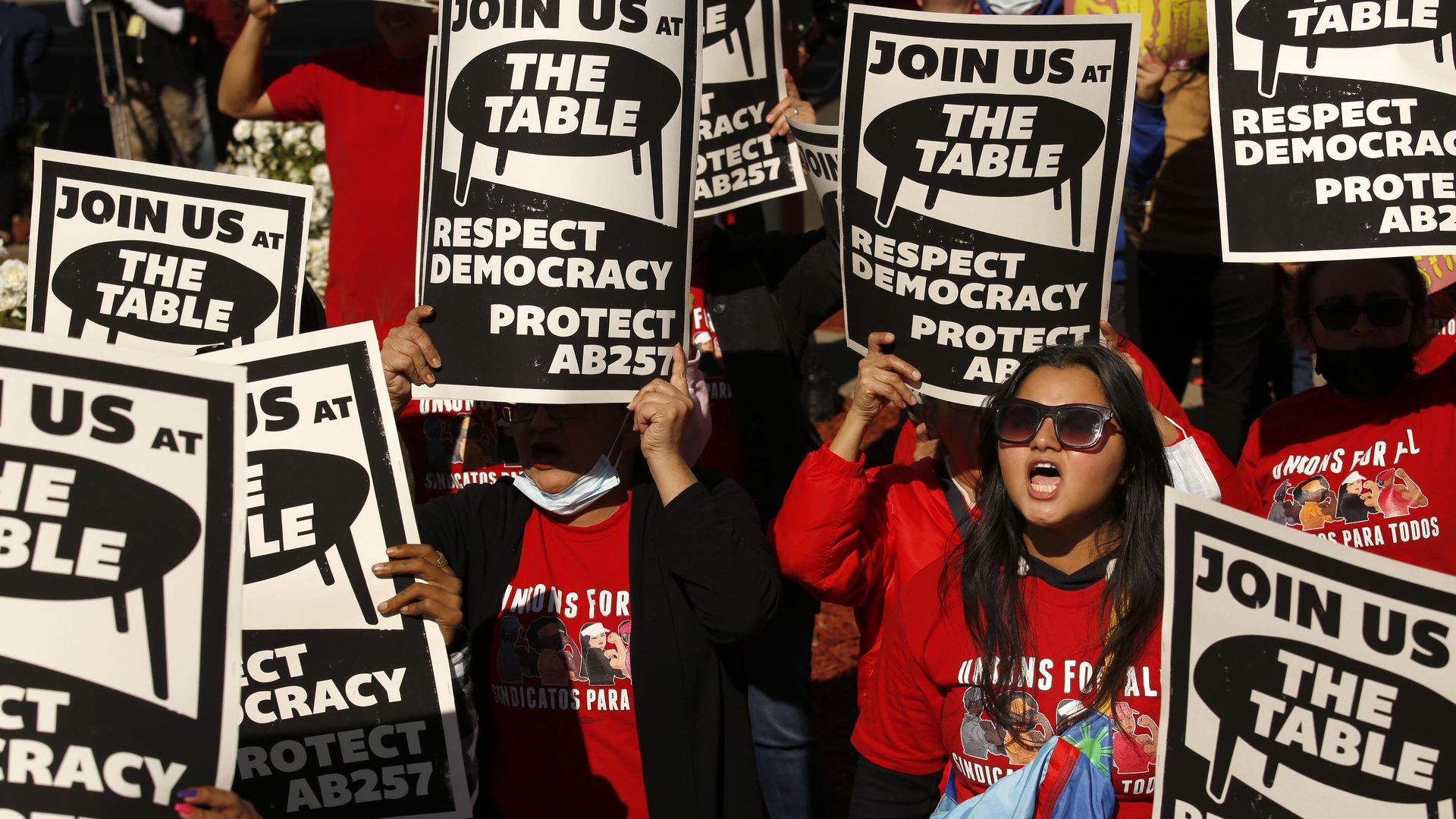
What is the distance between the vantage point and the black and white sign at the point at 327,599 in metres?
3.15

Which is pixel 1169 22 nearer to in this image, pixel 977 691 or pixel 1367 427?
pixel 1367 427

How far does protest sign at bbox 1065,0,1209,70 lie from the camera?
16.9 feet

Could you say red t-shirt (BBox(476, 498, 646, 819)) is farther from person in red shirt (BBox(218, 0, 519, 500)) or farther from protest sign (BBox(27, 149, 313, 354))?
person in red shirt (BBox(218, 0, 519, 500))

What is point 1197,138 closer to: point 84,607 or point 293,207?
point 293,207

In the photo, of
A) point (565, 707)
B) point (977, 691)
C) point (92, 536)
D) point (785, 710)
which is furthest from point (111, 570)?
point (785, 710)

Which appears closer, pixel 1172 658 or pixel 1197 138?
pixel 1172 658

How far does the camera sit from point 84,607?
2.53 m

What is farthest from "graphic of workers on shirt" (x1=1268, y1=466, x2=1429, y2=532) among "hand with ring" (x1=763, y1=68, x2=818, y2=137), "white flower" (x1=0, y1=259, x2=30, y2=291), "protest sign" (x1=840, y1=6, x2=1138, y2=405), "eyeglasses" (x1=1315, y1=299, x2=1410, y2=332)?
"white flower" (x1=0, y1=259, x2=30, y2=291)

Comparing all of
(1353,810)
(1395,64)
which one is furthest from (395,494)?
(1395,64)

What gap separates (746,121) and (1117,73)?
4.93 ft

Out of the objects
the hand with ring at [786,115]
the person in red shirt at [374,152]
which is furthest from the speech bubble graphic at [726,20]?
the person in red shirt at [374,152]

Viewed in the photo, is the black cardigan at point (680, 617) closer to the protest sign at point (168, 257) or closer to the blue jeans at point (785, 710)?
the blue jeans at point (785, 710)

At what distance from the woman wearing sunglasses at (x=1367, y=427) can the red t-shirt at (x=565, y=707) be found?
5.24 feet

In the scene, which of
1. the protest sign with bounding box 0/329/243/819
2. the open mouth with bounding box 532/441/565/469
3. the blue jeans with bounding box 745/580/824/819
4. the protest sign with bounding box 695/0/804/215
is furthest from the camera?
the protest sign with bounding box 695/0/804/215
